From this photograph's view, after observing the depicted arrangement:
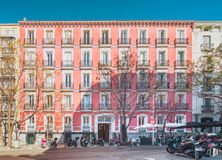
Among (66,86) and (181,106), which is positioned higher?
(66,86)

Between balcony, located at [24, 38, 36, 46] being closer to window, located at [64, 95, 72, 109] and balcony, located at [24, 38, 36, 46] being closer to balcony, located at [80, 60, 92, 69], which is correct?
balcony, located at [80, 60, 92, 69]

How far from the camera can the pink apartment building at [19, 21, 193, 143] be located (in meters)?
50.7

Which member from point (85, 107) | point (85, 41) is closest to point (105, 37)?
point (85, 41)

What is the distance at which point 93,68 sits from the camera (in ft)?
170

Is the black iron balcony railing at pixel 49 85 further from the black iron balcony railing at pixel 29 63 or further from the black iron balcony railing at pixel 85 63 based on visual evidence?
the black iron balcony railing at pixel 85 63

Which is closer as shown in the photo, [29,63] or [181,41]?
[29,63]

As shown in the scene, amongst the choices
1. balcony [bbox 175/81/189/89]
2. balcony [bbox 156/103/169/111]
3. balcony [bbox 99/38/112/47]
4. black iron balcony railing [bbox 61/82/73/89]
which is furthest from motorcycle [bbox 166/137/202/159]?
balcony [bbox 99/38/112/47]

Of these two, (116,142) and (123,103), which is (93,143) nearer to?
(116,142)

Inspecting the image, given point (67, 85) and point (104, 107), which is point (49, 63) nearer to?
point (67, 85)

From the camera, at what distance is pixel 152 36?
2053 inches

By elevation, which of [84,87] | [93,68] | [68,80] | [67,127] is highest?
[93,68]

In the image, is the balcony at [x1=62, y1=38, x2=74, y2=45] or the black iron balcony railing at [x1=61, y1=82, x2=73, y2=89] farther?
the balcony at [x1=62, y1=38, x2=74, y2=45]

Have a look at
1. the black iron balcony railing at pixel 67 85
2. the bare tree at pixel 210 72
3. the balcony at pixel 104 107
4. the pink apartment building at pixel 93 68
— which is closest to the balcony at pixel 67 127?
the pink apartment building at pixel 93 68

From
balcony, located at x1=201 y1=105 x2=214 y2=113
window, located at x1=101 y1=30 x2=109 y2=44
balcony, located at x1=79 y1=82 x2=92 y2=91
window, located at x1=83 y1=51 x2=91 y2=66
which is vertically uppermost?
window, located at x1=101 y1=30 x2=109 y2=44
